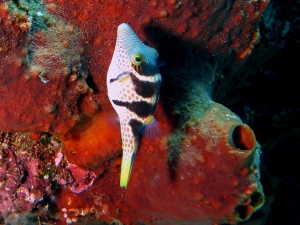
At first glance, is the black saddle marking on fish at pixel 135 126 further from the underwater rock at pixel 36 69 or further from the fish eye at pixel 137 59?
the underwater rock at pixel 36 69

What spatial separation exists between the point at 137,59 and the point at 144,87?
19 cm

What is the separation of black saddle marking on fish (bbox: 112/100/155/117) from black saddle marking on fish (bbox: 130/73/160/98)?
0.20 ft

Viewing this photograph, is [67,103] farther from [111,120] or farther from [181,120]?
[181,120]

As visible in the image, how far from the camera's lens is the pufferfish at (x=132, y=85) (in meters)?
1.71

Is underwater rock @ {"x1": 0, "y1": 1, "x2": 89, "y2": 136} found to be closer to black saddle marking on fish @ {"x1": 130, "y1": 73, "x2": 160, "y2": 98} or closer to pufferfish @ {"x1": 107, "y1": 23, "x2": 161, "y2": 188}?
pufferfish @ {"x1": 107, "y1": 23, "x2": 161, "y2": 188}

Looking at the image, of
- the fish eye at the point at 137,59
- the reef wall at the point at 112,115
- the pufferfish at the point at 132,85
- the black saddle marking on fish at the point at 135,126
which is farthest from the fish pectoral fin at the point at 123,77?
the reef wall at the point at 112,115

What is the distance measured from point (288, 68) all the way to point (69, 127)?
14.2ft

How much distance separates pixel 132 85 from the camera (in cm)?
176

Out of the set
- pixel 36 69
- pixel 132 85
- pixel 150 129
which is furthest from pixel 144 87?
pixel 36 69

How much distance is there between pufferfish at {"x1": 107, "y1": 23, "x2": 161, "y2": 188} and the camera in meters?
1.71

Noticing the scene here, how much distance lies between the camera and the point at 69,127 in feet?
7.25

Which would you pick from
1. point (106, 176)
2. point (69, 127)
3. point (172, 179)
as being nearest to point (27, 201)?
point (106, 176)

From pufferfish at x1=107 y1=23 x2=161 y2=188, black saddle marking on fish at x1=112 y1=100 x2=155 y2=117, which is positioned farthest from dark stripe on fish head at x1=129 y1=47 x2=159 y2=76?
black saddle marking on fish at x1=112 y1=100 x2=155 y2=117

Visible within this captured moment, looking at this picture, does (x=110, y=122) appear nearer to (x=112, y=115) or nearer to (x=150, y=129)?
(x=112, y=115)
